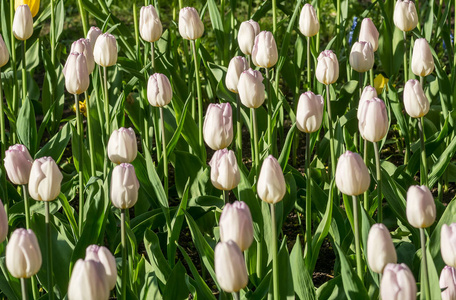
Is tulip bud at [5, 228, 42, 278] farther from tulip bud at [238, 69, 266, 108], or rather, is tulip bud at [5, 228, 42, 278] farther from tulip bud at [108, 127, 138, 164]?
tulip bud at [238, 69, 266, 108]

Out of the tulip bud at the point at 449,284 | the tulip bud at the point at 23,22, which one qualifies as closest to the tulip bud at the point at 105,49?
the tulip bud at the point at 23,22

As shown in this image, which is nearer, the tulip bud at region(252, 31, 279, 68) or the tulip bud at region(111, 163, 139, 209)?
the tulip bud at region(111, 163, 139, 209)

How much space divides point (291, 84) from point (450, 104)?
621mm

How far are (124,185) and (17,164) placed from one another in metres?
0.25

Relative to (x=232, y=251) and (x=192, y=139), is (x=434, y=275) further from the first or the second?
(x=192, y=139)

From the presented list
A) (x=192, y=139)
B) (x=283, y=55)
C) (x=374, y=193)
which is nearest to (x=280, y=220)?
(x=374, y=193)

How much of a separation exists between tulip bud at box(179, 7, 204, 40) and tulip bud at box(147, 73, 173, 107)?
0.28m

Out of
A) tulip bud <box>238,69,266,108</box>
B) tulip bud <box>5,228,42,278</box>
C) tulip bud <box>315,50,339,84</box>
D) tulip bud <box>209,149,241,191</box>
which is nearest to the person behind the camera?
tulip bud <box>5,228,42,278</box>

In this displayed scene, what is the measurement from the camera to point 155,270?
1744mm

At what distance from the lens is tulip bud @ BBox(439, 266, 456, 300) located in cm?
125

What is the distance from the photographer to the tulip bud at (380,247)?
4.08ft

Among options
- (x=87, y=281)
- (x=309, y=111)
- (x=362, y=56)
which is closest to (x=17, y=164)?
(x=87, y=281)

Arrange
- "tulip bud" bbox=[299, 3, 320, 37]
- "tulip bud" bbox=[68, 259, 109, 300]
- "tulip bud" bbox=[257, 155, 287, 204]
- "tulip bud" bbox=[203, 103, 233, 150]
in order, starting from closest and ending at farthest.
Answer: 1. "tulip bud" bbox=[68, 259, 109, 300]
2. "tulip bud" bbox=[257, 155, 287, 204]
3. "tulip bud" bbox=[203, 103, 233, 150]
4. "tulip bud" bbox=[299, 3, 320, 37]

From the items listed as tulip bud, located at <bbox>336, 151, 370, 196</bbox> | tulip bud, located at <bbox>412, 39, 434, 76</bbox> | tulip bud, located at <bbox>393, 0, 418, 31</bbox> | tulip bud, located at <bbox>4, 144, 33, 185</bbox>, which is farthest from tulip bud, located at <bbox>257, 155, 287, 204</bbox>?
tulip bud, located at <bbox>393, 0, 418, 31</bbox>
